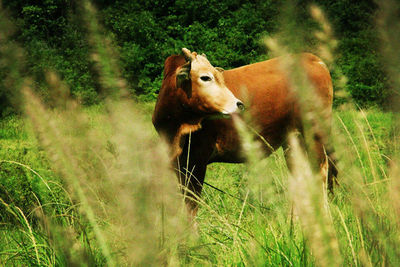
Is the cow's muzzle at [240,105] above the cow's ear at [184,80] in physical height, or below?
below

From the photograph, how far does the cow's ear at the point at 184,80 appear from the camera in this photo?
342 cm

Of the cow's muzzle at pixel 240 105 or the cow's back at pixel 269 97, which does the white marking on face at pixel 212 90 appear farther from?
the cow's back at pixel 269 97

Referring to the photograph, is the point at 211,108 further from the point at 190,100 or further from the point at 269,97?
the point at 269,97

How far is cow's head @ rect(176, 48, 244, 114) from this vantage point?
3322mm

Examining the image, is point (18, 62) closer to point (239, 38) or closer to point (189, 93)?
point (189, 93)

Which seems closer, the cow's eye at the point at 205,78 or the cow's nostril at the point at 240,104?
the cow's nostril at the point at 240,104

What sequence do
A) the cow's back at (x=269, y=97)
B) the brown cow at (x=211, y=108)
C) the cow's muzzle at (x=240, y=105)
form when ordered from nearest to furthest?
the cow's muzzle at (x=240, y=105), the brown cow at (x=211, y=108), the cow's back at (x=269, y=97)

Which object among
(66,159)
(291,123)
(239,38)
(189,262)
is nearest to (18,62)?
(66,159)

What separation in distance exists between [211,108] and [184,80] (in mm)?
345

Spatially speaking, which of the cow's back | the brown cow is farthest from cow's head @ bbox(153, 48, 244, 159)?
the cow's back

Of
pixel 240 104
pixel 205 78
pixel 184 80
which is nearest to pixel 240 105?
pixel 240 104

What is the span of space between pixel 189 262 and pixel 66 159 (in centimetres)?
125

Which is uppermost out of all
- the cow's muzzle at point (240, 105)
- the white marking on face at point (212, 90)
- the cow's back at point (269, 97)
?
the white marking on face at point (212, 90)

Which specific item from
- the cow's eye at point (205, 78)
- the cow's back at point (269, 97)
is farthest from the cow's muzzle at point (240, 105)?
the cow's back at point (269, 97)
